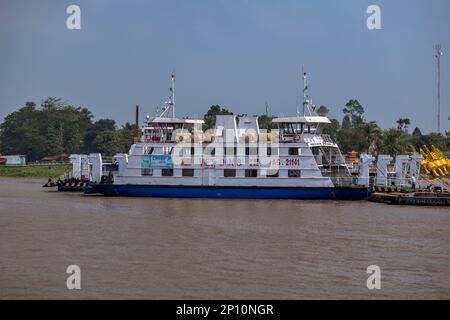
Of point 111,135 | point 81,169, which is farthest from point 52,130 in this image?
point 81,169

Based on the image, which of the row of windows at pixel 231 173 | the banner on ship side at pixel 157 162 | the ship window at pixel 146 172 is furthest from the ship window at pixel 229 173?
the ship window at pixel 146 172

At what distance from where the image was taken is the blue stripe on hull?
46.6 meters

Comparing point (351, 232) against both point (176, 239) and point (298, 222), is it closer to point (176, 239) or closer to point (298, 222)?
point (298, 222)

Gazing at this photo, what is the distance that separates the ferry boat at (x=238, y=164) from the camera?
1850 inches

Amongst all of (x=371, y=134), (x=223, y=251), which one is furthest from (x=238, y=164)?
(x=371, y=134)

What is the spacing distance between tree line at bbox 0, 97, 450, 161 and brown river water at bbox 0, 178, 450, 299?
56854mm

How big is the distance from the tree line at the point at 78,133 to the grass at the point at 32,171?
384 inches

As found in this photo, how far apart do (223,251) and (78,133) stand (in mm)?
104742

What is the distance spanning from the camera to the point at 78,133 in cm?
12769

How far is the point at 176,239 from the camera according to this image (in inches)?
1156

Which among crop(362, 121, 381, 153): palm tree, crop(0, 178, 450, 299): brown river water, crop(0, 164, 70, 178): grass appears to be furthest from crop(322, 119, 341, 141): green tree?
crop(0, 178, 450, 299): brown river water

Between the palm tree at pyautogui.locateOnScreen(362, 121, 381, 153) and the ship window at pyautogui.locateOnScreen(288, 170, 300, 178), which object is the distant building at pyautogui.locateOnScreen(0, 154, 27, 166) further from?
the ship window at pyautogui.locateOnScreen(288, 170, 300, 178)

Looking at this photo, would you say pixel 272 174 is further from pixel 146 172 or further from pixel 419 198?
pixel 419 198

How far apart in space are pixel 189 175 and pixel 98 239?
19475 millimetres
